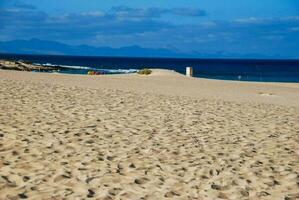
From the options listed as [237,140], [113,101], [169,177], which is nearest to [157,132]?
[237,140]

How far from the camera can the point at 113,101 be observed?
15.6 meters

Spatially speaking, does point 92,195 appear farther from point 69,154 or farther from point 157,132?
point 157,132

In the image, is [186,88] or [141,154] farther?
[186,88]

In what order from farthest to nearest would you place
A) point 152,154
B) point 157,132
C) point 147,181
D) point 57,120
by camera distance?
point 57,120
point 157,132
point 152,154
point 147,181

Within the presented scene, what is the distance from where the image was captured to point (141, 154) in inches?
300

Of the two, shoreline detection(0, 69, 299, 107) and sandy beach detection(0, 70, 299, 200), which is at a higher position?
shoreline detection(0, 69, 299, 107)

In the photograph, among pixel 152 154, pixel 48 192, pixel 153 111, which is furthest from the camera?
pixel 153 111

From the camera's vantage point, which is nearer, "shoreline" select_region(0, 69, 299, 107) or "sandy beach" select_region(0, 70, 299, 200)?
"sandy beach" select_region(0, 70, 299, 200)

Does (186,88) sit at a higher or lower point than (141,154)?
higher

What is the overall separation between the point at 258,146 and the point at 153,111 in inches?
199

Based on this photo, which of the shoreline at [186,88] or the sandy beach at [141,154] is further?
the shoreline at [186,88]

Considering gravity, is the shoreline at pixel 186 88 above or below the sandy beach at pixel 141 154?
above

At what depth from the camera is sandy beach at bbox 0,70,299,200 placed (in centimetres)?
581

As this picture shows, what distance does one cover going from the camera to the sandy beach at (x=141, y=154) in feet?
19.1
